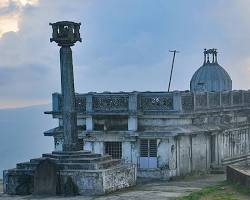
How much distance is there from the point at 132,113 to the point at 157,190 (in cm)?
622

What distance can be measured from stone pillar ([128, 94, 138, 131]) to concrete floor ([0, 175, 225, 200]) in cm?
287

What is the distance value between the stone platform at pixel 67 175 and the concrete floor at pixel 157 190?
1.67 ft

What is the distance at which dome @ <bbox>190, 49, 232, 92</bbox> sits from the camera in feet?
145

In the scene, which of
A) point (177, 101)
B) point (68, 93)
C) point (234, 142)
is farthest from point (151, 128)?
point (234, 142)

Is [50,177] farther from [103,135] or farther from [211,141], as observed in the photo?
[211,141]

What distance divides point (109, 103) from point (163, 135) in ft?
10.8

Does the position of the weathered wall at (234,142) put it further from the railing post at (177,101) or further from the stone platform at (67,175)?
the stone platform at (67,175)

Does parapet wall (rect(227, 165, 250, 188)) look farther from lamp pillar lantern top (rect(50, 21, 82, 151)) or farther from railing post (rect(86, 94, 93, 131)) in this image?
railing post (rect(86, 94, 93, 131))

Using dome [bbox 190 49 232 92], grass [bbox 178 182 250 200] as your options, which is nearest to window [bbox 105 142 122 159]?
grass [bbox 178 182 250 200]

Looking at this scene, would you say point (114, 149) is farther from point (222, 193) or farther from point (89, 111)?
point (222, 193)

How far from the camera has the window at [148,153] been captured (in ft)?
105

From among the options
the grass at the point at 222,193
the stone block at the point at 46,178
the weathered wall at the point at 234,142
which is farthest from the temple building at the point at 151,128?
the stone block at the point at 46,178

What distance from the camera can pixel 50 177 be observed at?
85.1ft

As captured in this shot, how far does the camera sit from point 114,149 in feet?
108
